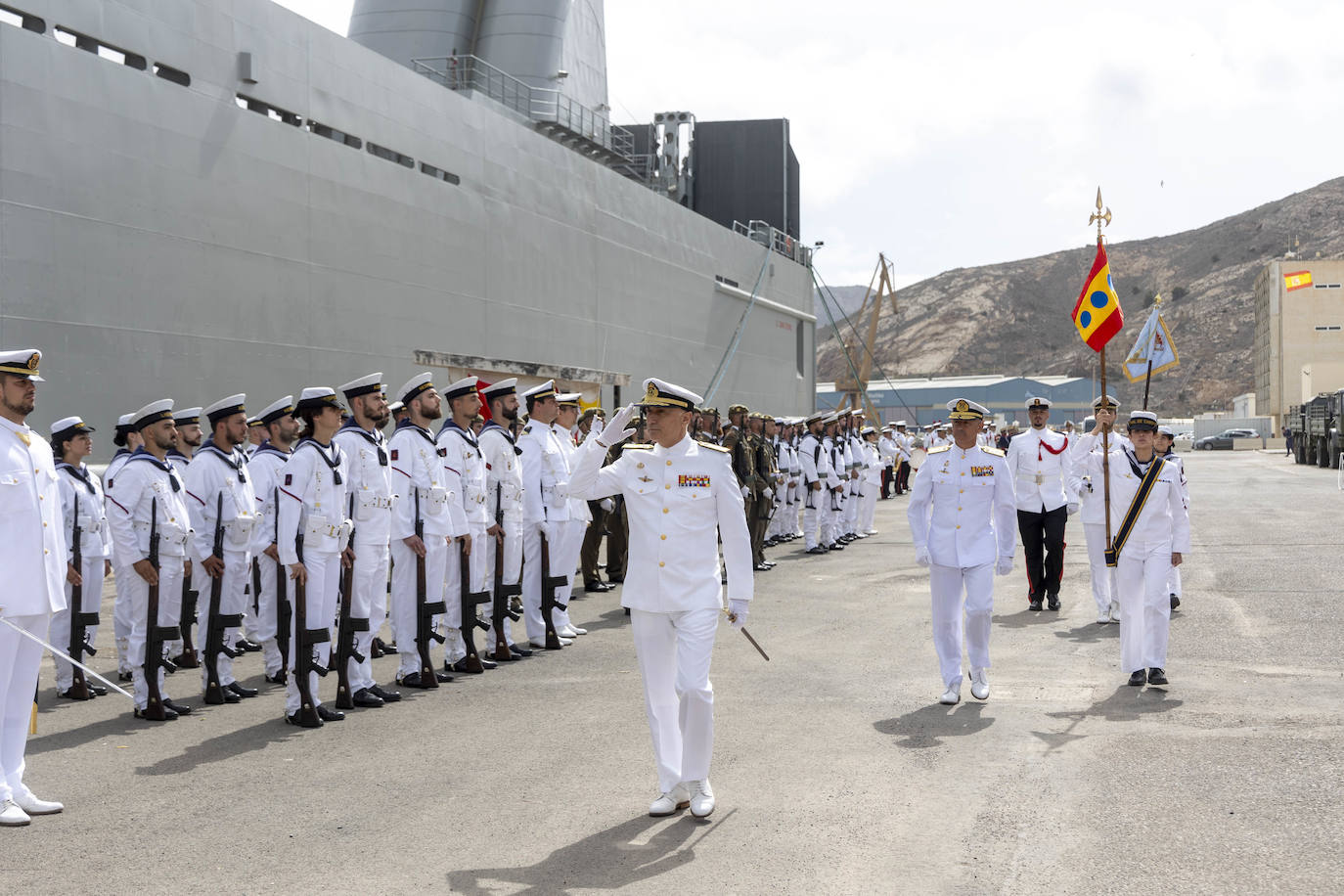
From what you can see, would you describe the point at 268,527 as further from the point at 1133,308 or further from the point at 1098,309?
the point at 1133,308

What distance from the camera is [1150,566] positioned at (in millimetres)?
7648

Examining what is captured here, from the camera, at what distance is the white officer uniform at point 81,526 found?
8.07 meters

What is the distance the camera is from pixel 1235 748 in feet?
19.1

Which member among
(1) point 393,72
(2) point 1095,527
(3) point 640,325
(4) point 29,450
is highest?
(1) point 393,72

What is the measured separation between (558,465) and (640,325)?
19.8 m

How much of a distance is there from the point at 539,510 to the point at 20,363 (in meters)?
4.85

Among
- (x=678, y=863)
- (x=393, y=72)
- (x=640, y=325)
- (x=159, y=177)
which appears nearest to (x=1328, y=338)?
(x=640, y=325)

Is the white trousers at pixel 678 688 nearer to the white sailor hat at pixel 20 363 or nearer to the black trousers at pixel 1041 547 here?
the white sailor hat at pixel 20 363

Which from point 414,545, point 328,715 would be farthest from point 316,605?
point 414,545

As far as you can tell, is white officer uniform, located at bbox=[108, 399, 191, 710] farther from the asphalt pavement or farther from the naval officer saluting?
the naval officer saluting

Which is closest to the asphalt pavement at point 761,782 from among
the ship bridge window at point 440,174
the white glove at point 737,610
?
the white glove at point 737,610

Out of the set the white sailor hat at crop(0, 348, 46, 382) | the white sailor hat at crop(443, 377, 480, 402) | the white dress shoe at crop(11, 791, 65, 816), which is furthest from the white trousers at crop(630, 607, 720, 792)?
the white sailor hat at crop(443, 377, 480, 402)

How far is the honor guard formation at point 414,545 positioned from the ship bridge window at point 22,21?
6.49 meters

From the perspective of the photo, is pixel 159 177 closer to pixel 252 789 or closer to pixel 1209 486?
pixel 252 789
